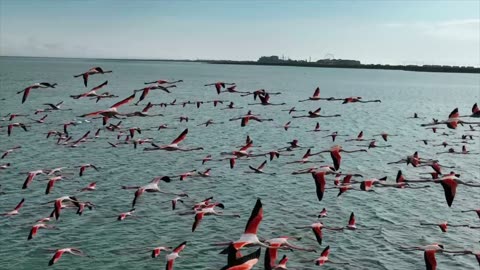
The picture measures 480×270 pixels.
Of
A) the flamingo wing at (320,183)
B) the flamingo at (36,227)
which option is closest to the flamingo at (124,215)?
the flamingo at (36,227)

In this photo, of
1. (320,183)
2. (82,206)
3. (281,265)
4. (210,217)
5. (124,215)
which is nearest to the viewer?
(320,183)

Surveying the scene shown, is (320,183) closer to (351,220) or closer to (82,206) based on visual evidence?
(351,220)

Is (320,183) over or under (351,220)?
over

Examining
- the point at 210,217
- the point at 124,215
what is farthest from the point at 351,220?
the point at 124,215

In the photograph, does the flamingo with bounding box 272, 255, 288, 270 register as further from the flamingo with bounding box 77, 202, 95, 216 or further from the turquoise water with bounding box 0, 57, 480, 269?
the flamingo with bounding box 77, 202, 95, 216

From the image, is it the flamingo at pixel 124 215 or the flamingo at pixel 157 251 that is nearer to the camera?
the flamingo at pixel 157 251

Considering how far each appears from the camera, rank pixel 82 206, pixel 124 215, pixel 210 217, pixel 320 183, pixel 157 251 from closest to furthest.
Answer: pixel 320 183
pixel 157 251
pixel 82 206
pixel 124 215
pixel 210 217

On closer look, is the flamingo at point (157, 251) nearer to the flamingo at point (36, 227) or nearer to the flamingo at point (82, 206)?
the flamingo at point (82, 206)

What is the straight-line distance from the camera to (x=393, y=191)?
110ft

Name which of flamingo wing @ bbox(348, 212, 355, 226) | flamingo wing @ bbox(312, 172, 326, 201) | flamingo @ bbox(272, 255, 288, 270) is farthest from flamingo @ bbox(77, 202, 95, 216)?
flamingo wing @ bbox(348, 212, 355, 226)

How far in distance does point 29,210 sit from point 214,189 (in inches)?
433

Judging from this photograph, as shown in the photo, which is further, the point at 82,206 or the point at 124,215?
the point at 124,215

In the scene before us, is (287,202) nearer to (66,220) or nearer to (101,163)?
(66,220)

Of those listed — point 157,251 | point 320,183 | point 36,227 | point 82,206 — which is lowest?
point 157,251
